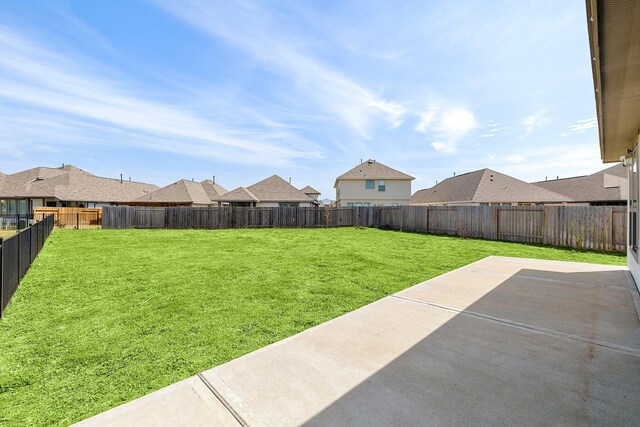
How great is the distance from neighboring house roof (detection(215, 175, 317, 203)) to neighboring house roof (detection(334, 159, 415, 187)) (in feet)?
19.1

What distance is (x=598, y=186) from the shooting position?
25.7 meters

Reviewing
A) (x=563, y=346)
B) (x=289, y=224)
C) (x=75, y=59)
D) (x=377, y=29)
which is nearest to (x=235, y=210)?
(x=289, y=224)

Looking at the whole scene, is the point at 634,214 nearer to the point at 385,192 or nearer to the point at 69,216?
the point at 385,192

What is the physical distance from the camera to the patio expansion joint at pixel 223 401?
6.24 feet

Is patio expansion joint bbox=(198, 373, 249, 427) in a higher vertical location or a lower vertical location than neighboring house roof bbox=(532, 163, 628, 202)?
lower

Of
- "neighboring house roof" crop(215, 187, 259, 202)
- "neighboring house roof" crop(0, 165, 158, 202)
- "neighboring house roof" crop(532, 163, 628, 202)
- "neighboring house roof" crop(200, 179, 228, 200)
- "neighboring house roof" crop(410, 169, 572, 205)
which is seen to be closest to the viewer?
"neighboring house roof" crop(532, 163, 628, 202)

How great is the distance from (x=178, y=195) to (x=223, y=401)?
115 ft

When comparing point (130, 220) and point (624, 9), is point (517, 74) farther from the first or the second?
point (130, 220)

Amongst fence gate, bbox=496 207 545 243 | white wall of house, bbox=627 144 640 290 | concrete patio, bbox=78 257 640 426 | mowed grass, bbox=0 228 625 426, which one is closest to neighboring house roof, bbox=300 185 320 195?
fence gate, bbox=496 207 545 243

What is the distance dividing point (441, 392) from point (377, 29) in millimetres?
10797

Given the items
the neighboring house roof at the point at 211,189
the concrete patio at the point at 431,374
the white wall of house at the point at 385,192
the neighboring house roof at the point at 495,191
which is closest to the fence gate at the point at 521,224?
the concrete patio at the point at 431,374

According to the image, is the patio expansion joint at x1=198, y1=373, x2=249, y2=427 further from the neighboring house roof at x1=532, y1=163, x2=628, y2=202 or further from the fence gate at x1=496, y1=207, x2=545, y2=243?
the neighboring house roof at x1=532, y1=163, x2=628, y2=202

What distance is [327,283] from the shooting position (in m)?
5.87

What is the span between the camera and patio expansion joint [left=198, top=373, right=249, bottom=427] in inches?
74.8
